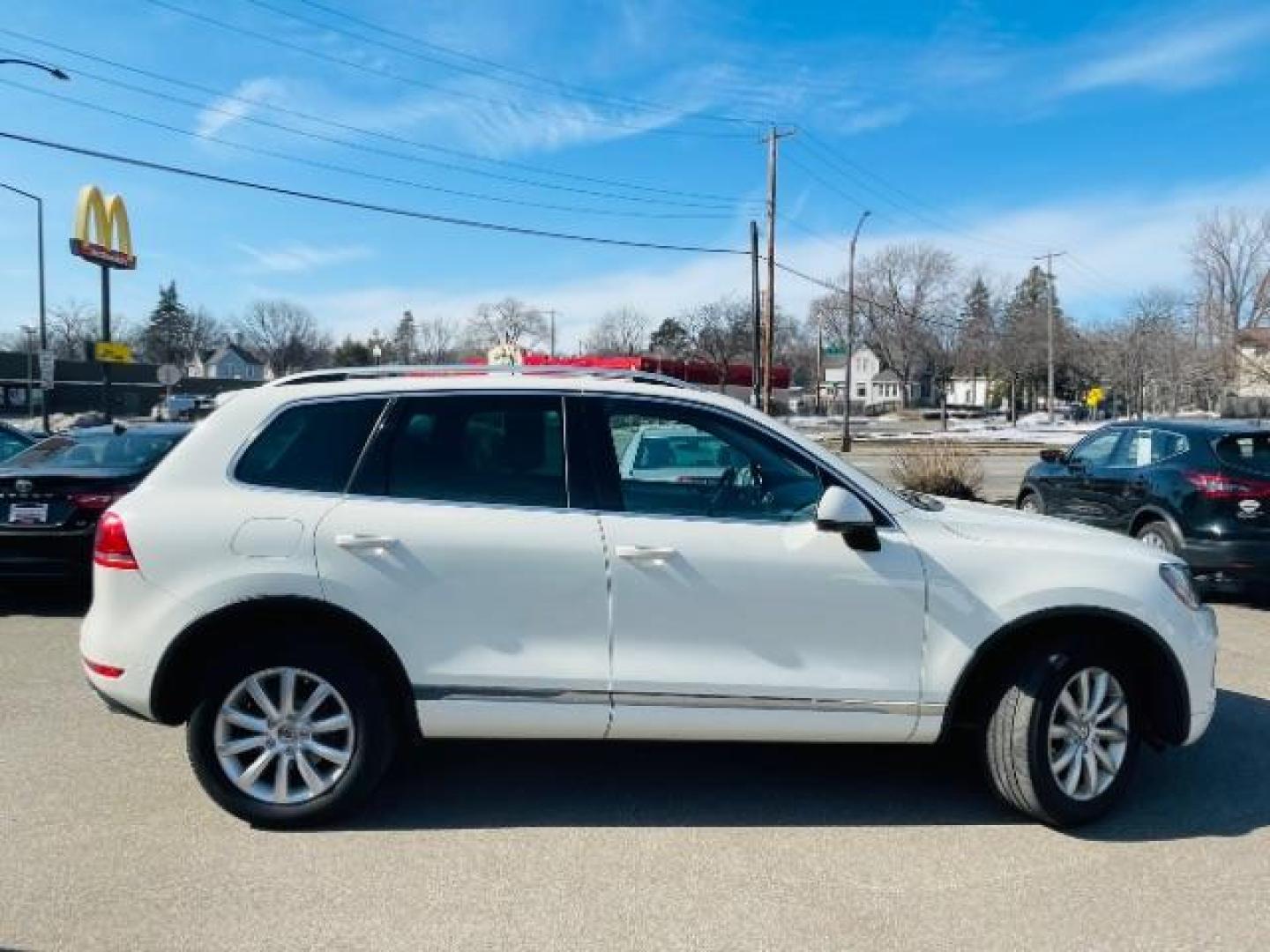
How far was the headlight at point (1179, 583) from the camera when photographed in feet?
12.7

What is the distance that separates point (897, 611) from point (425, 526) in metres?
1.87

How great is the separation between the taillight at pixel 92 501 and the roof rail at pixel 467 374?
3846 mm

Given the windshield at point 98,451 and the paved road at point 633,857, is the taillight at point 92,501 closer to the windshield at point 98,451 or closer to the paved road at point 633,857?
the windshield at point 98,451

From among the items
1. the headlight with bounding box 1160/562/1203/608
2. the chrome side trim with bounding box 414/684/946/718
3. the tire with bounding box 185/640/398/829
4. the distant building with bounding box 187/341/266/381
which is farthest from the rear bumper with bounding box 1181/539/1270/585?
the distant building with bounding box 187/341/266/381

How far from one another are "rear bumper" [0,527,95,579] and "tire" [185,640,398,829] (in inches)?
160

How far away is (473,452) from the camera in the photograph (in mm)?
3828

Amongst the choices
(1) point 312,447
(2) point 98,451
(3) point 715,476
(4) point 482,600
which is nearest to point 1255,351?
(2) point 98,451

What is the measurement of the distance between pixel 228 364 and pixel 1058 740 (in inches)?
4827

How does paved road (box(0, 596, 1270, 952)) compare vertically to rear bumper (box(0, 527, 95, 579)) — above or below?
below

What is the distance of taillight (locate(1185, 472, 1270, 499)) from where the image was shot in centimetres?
758

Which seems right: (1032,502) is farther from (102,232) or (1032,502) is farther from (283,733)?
(102,232)

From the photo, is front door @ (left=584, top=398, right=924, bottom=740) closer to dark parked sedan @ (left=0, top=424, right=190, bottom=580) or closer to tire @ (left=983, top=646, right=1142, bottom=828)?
tire @ (left=983, top=646, right=1142, bottom=828)

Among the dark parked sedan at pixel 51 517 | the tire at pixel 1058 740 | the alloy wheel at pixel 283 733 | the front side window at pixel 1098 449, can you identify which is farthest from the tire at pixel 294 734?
the front side window at pixel 1098 449

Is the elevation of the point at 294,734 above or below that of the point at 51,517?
below
